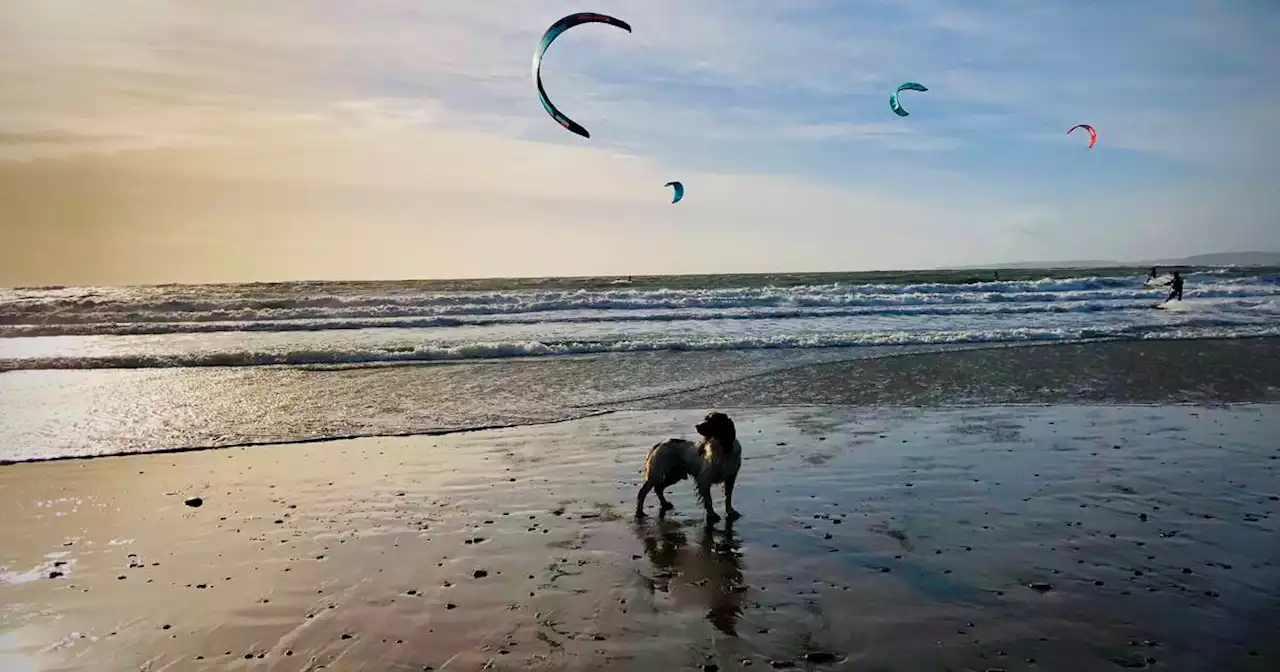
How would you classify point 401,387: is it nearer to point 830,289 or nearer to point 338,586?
point 338,586

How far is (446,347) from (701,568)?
1451 centimetres

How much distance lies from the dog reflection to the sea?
5.04 metres

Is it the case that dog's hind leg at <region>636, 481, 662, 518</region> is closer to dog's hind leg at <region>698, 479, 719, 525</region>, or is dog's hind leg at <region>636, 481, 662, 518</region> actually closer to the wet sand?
the wet sand

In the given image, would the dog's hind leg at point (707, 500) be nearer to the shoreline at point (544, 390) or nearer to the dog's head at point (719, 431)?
A: the dog's head at point (719, 431)

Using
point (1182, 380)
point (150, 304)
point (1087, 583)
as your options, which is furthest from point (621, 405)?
point (150, 304)

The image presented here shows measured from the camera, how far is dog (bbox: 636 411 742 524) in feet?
21.0

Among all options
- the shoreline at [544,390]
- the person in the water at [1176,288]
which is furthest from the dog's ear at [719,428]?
the person in the water at [1176,288]

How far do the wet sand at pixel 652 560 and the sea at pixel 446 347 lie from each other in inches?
92.2

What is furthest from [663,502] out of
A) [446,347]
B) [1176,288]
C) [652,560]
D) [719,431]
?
[1176,288]

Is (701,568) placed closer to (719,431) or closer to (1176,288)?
(719,431)

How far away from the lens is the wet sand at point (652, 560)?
4.33m

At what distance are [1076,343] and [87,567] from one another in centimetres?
1870

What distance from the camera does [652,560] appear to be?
5.64 meters

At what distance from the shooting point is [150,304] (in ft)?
107
